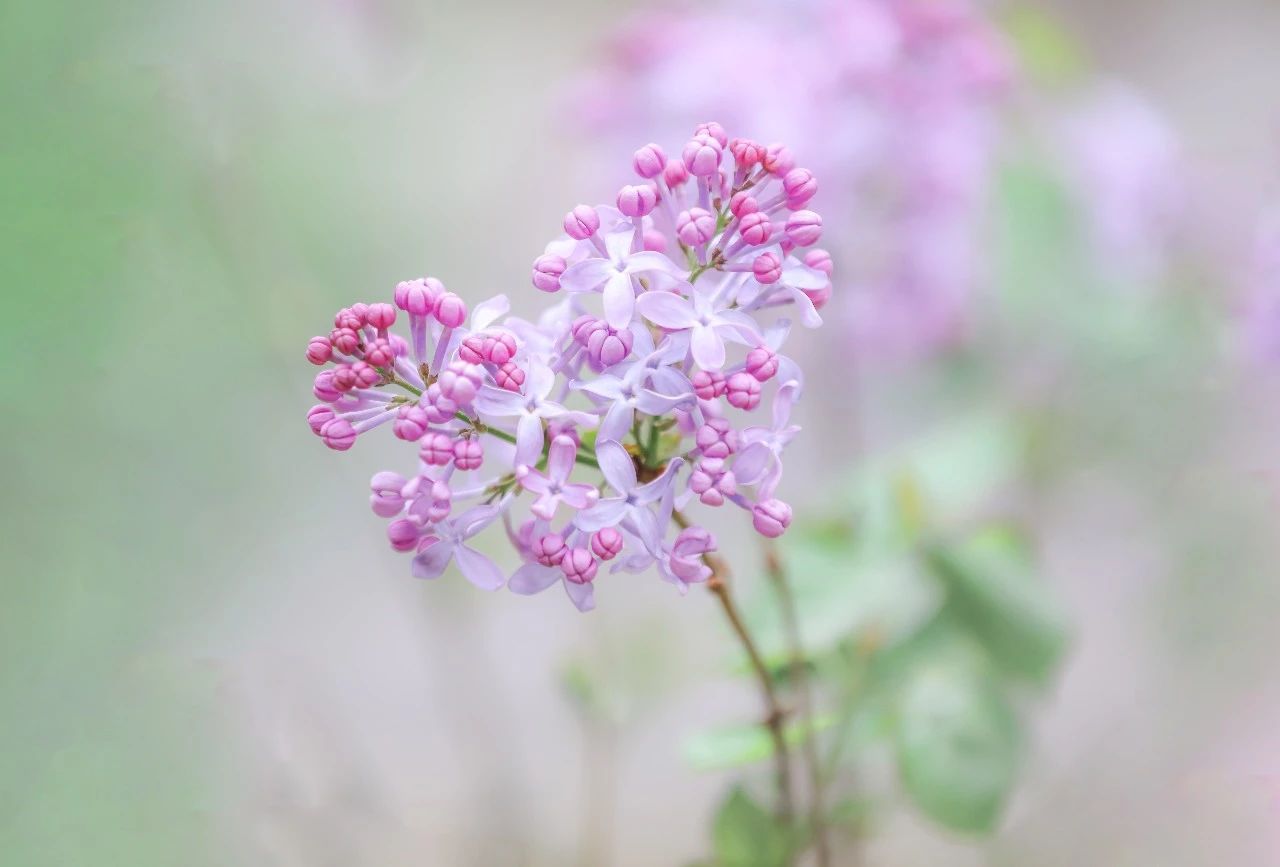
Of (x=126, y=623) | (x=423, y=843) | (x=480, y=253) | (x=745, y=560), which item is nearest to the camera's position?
(x=126, y=623)

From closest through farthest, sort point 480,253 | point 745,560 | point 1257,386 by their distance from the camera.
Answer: point 1257,386, point 745,560, point 480,253

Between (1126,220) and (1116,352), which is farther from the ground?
(1126,220)

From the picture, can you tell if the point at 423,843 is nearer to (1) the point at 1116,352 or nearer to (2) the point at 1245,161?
(1) the point at 1116,352

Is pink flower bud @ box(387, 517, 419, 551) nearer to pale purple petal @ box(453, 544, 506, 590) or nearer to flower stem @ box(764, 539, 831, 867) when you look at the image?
pale purple petal @ box(453, 544, 506, 590)

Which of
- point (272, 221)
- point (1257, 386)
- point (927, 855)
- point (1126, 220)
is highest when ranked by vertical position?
point (272, 221)

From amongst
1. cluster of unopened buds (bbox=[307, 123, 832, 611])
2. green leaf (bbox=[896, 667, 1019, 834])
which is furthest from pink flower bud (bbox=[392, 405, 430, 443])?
green leaf (bbox=[896, 667, 1019, 834])

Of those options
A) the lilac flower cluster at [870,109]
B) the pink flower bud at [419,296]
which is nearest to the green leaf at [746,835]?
the pink flower bud at [419,296]

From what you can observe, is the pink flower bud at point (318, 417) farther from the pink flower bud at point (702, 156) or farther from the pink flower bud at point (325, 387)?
the pink flower bud at point (702, 156)

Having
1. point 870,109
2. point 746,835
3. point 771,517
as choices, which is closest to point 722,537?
point 870,109

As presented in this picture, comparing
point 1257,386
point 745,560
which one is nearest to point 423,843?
point 745,560
